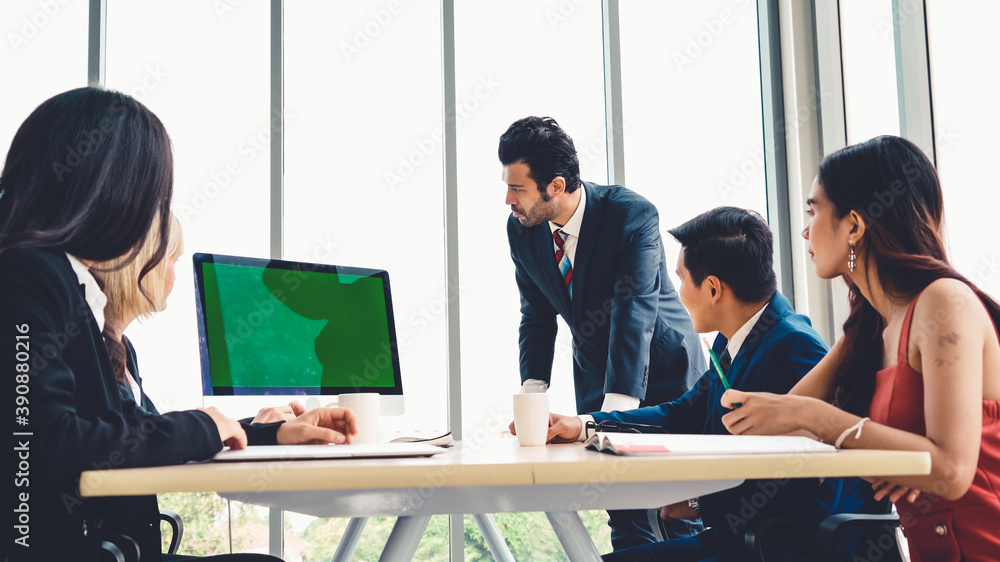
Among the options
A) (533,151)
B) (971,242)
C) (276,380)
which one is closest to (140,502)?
(276,380)

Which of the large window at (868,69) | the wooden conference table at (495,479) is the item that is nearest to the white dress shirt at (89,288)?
the wooden conference table at (495,479)

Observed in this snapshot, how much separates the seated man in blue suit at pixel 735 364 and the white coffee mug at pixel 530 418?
124 millimetres

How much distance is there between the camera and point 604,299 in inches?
96.2

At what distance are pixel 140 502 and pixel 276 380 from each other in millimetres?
434

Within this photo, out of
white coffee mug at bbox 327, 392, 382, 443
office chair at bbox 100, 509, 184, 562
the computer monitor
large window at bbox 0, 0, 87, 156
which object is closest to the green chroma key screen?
the computer monitor

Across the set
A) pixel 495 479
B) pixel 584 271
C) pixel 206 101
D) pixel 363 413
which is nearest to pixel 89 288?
pixel 363 413

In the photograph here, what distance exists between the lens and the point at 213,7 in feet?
11.0

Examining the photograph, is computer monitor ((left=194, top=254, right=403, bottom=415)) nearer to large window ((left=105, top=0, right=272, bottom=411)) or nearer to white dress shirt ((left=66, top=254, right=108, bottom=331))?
white dress shirt ((left=66, top=254, right=108, bottom=331))

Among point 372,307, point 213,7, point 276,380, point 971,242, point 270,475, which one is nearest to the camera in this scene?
point 270,475

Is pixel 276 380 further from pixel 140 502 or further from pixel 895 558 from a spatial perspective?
pixel 895 558

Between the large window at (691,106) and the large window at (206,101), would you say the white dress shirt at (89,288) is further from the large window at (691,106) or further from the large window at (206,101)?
the large window at (691,106)

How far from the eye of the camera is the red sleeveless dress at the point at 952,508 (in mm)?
→ 1121

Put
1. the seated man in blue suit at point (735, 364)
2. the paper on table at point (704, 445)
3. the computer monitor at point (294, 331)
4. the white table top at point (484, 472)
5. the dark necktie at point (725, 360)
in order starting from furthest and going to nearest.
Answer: the dark necktie at point (725, 360) < the computer monitor at point (294, 331) < the seated man in blue suit at point (735, 364) < the paper on table at point (704, 445) < the white table top at point (484, 472)

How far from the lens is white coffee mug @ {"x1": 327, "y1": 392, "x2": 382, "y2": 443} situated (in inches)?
57.7
